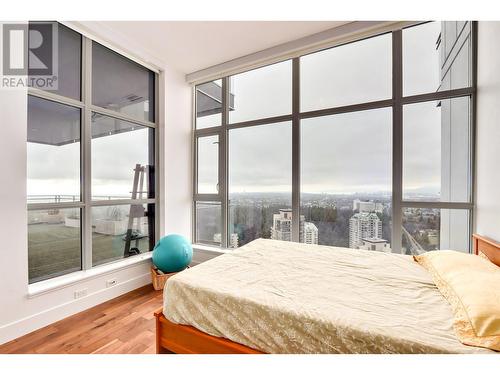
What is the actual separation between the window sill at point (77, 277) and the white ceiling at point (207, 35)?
104 inches

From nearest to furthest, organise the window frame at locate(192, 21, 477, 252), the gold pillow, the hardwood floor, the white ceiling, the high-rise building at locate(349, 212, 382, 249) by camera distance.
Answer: the gold pillow, the hardwood floor, the window frame at locate(192, 21, 477, 252), the white ceiling, the high-rise building at locate(349, 212, 382, 249)

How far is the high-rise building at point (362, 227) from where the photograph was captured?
2.60 meters

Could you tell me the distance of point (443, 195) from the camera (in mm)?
2326

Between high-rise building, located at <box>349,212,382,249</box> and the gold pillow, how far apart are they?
0.96 metres

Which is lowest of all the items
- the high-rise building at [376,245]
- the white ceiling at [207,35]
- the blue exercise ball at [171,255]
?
the blue exercise ball at [171,255]

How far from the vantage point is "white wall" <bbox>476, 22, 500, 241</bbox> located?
5.79 ft

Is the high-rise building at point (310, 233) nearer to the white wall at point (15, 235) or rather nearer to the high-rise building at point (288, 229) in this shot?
the high-rise building at point (288, 229)

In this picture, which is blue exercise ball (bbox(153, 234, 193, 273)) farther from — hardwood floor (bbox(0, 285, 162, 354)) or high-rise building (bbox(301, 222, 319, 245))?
high-rise building (bbox(301, 222, 319, 245))

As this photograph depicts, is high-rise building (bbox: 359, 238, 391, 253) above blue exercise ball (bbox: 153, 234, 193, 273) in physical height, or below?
above

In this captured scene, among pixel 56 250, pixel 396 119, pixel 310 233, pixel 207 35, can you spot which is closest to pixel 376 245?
pixel 310 233

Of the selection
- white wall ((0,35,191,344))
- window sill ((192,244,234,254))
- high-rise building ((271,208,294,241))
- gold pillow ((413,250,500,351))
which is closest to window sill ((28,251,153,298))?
white wall ((0,35,191,344))

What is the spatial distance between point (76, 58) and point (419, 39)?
12.0 ft

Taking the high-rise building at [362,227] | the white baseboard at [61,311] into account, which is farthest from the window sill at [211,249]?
the high-rise building at [362,227]
